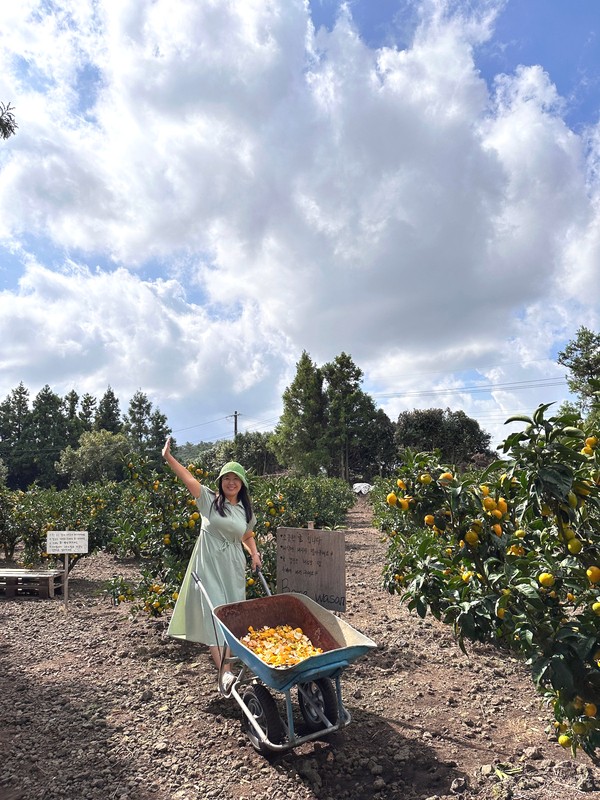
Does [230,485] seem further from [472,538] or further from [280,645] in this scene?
[472,538]

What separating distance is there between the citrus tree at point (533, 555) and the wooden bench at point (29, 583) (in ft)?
21.1

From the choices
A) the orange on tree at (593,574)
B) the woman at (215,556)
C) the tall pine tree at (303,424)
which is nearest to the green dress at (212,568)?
the woman at (215,556)

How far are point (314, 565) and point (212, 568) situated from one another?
800mm

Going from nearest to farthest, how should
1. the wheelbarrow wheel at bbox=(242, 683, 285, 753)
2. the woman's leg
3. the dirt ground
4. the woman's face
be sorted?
the dirt ground < the wheelbarrow wheel at bbox=(242, 683, 285, 753) < the woman's leg < the woman's face

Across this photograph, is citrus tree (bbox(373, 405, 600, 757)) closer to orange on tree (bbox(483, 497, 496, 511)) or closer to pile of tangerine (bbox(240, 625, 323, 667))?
orange on tree (bbox(483, 497, 496, 511))

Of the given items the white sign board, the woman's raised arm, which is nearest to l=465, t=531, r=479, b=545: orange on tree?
the woman's raised arm

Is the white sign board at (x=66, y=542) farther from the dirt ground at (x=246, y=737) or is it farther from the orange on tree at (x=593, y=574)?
the orange on tree at (x=593, y=574)

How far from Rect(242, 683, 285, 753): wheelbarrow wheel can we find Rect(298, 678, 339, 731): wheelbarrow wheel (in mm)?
220

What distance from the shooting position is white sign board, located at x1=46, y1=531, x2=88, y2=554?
6.68 m

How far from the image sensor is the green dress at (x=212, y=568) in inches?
157

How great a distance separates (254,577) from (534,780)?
2995mm

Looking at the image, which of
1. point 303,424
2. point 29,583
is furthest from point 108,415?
point 29,583

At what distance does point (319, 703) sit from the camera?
10.4ft

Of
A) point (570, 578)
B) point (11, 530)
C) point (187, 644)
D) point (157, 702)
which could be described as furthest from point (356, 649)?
point (11, 530)
